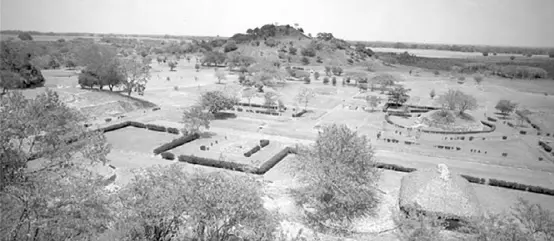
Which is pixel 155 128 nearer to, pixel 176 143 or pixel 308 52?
pixel 176 143

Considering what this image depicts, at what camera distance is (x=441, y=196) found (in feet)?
89.1

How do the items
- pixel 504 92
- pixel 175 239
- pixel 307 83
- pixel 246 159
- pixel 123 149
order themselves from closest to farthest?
pixel 175 239, pixel 246 159, pixel 123 149, pixel 504 92, pixel 307 83

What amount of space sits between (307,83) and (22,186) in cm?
9742

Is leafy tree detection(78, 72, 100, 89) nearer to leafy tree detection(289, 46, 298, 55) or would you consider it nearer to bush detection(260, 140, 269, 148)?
bush detection(260, 140, 269, 148)

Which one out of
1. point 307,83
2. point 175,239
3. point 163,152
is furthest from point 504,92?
point 175,239

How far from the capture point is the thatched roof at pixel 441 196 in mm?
26019

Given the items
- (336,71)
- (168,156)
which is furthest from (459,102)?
(336,71)

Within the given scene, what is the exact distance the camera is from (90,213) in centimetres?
1667

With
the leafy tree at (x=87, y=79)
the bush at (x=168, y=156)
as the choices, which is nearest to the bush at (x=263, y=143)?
the bush at (x=168, y=156)

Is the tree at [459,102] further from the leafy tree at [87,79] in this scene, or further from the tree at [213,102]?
the leafy tree at [87,79]

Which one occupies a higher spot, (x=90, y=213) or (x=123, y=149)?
(x=90, y=213)

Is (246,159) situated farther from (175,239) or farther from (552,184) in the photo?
(552,184)

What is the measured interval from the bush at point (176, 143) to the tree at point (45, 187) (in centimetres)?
2005

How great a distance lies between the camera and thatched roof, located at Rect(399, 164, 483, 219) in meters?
26.0
